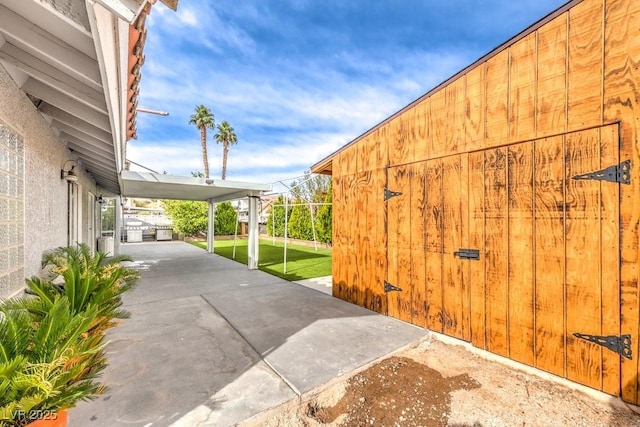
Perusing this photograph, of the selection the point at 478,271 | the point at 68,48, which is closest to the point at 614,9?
the point at 478,271

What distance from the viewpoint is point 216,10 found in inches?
278

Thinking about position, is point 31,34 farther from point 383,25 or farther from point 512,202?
point 383,25

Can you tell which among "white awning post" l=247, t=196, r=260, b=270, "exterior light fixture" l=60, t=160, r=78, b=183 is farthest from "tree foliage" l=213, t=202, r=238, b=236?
"exterior light fixture" l=60, t=160, r=78, b=183

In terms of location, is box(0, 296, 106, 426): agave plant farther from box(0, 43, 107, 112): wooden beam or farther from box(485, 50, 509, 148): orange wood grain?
box(485, 50, 509, 148): orange wood grain

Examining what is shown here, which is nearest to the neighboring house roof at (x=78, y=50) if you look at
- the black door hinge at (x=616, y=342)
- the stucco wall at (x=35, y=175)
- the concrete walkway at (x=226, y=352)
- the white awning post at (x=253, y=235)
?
the stucco wall at (x=35, y=175)

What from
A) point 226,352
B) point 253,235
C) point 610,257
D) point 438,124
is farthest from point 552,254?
point 253,235

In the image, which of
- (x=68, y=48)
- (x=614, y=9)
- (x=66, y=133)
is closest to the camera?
(x=68, y=48)

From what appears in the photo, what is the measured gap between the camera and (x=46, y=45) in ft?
6.72

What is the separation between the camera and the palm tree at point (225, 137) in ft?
81.8

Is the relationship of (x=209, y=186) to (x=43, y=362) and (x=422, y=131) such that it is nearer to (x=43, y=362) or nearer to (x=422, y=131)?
(x=422, y=131)

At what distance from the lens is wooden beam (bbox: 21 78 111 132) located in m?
3.05

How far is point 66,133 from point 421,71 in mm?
10039

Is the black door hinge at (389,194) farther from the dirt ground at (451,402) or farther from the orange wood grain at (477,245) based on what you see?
the dirt ground at (451,402)

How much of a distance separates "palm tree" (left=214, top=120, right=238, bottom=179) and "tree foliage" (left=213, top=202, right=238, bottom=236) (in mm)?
3902
